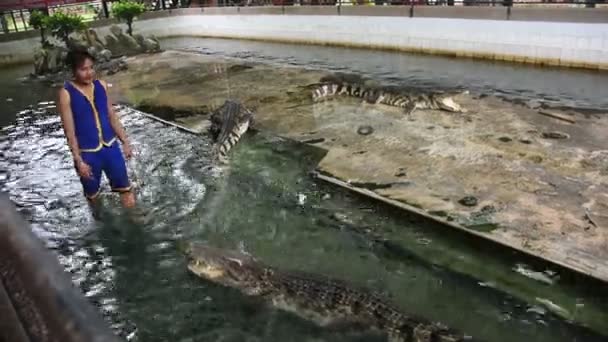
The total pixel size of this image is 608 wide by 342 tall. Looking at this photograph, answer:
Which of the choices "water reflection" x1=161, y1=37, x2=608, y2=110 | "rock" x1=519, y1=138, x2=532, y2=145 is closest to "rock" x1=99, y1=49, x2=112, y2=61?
"water reflection" x1=161, y1=37, x2=608, y2=110

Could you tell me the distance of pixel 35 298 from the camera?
3.63 ft

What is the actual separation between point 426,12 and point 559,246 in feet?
40.2

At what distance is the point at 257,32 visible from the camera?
72.4 ft

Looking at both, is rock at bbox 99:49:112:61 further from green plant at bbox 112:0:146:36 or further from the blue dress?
the blue dress

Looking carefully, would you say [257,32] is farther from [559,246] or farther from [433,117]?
[559,246]

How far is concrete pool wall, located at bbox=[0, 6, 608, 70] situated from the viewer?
39.6 feet

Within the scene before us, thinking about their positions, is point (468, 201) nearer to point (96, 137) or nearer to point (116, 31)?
point (96, 137)

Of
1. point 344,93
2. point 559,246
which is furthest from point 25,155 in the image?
point 559,246


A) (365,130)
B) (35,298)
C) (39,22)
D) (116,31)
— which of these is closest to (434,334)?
(35,298)

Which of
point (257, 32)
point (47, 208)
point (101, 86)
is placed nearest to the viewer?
point (101, 86)

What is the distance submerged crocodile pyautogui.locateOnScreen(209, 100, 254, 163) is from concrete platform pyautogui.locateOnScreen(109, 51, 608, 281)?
564 millimetres

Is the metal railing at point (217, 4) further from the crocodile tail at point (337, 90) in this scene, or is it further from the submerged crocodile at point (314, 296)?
the submerged crocodile at point (314, 296)

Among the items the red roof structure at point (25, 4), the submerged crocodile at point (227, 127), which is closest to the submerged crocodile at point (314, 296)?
the submerged crocodile at point (227, 127)

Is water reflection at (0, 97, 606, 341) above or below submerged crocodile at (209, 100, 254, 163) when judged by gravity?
below
